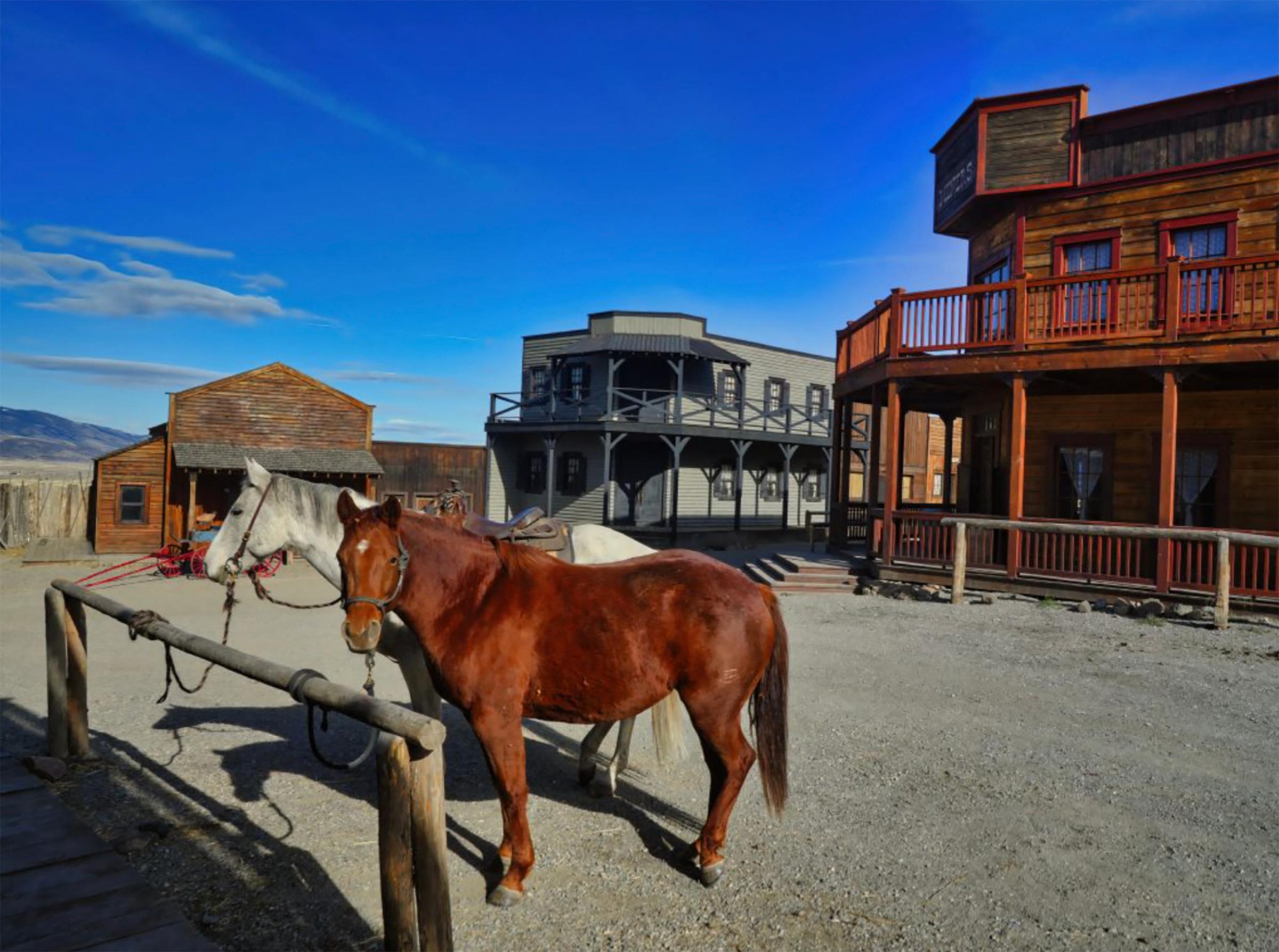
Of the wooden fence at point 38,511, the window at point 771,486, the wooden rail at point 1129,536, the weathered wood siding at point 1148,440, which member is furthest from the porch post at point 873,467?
the wooden fence at point 38,511

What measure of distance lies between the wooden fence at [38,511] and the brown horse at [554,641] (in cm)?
2274

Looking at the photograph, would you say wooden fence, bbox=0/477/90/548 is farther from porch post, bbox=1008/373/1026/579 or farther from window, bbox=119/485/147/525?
porch post, bbox=1008/373/1026/579

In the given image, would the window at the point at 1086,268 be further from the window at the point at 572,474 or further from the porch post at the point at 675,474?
the window at the point at 572,474

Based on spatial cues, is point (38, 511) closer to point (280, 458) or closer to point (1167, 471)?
point (280, 458)

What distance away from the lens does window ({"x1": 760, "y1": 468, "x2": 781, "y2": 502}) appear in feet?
102

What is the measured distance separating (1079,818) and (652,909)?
109 inches

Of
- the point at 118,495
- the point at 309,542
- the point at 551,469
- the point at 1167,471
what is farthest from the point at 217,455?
the point at 1167,471

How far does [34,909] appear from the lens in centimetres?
311

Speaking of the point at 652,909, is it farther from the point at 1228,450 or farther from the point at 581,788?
the point at 1228,450

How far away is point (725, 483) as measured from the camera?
29891 millimetres

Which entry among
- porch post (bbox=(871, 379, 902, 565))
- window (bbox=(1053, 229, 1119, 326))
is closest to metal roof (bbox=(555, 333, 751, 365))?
porch post (bbox=(871, 379, 902, 565))

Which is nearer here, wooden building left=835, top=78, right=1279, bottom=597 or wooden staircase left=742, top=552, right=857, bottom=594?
wooden building left=835, top=78, right=1279, bottom=597

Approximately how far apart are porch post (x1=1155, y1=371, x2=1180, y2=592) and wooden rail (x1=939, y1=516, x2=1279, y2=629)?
0.27 metres

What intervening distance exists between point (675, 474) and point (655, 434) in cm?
247
